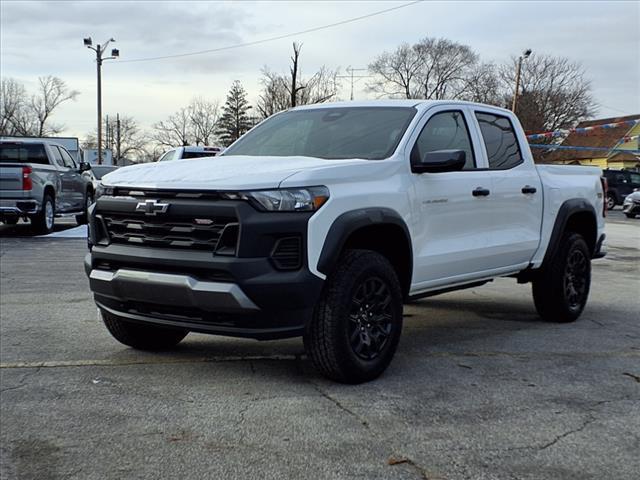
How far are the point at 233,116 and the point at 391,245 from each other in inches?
3260

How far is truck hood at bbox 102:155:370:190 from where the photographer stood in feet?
14.1

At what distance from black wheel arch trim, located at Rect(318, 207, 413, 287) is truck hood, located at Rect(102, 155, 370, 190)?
0.35 metres

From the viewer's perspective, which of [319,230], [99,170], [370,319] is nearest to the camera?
[319,230]

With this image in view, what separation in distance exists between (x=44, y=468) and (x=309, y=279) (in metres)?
1.71

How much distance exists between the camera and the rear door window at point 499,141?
6.23 metres

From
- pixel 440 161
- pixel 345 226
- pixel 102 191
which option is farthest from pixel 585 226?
pixel 102 191

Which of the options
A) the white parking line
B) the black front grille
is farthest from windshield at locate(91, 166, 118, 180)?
the black front grille

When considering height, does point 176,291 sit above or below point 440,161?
below

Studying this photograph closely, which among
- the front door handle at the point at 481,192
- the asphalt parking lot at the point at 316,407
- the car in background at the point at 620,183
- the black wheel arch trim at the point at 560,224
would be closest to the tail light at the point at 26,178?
the asphalt parking lot at the point at 316,407

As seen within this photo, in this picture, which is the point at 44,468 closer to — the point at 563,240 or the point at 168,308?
the point at 168,308

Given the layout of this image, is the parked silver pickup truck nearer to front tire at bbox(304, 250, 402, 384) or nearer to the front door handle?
the front door handle

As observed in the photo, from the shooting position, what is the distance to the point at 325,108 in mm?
6031

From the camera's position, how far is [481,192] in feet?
18.9

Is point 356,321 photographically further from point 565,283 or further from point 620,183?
point 620,183
